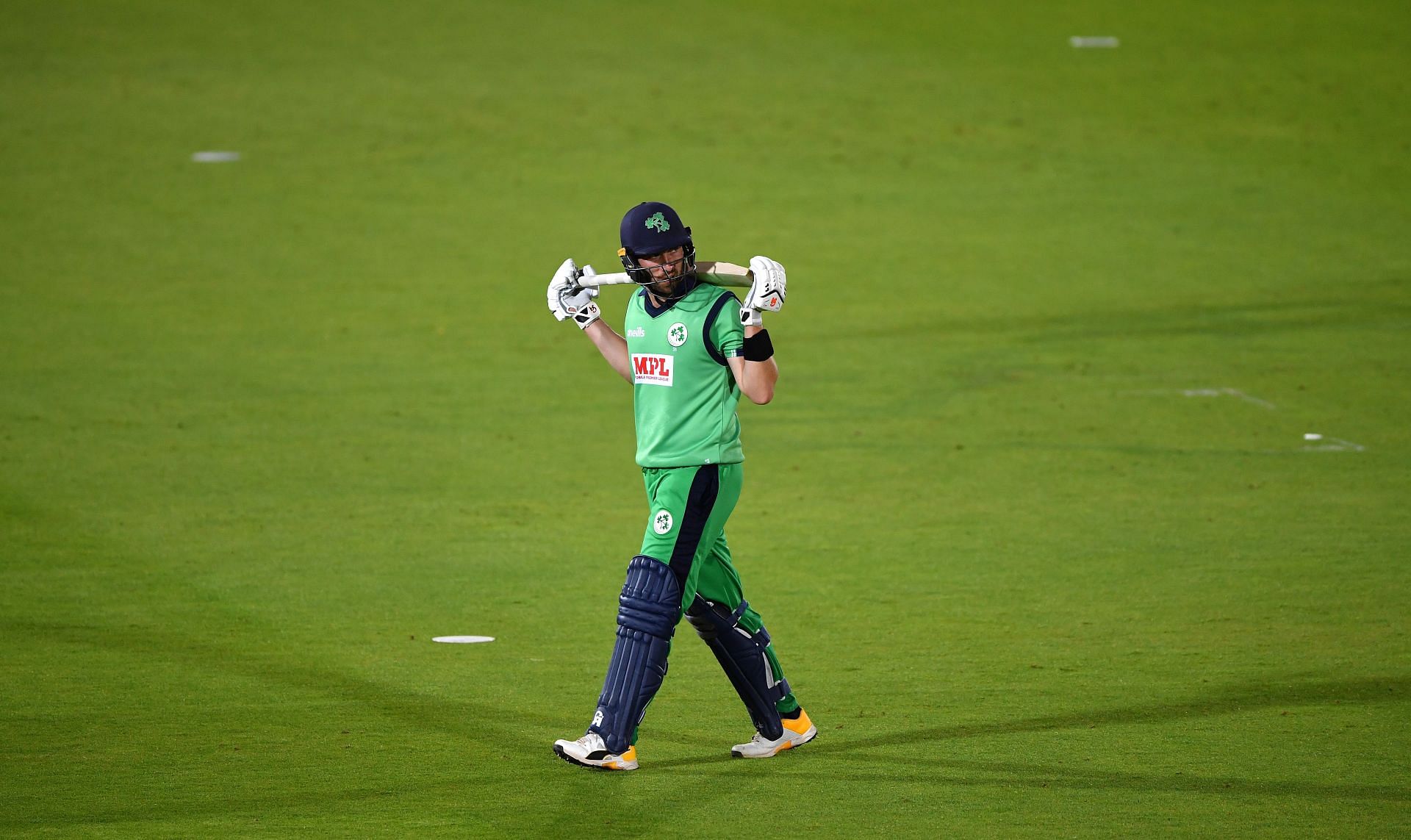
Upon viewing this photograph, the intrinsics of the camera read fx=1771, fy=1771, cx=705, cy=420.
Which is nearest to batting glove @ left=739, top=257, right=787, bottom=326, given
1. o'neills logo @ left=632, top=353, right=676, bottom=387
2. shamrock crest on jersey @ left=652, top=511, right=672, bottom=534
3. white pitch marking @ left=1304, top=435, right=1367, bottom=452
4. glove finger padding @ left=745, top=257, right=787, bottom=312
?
glove finger padding @ left=745, top=257, right=787, bottom=312

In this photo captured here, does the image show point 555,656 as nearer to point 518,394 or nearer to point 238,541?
point 238,541

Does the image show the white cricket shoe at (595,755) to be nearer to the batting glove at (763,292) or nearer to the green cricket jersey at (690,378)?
the green cricket jersey at (690,378)

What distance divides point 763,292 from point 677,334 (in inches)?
17.7

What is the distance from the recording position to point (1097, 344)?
54.6 feet

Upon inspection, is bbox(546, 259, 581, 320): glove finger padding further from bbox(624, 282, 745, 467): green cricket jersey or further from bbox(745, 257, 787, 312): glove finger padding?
bbox(745, 257, 787, 312): glove finger padding

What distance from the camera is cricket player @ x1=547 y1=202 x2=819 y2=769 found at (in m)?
6.78

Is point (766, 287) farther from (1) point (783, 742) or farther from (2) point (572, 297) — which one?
(1) point (783, 742)

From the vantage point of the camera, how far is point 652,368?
22.9ft

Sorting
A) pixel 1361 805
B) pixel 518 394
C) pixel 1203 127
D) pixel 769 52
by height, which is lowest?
pixel 1361 805

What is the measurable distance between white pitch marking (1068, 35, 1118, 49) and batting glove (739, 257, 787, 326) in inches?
837

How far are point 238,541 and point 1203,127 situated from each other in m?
16.9

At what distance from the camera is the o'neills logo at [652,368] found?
6936 mm

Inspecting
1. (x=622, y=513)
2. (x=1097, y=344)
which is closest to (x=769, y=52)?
(x=1097, y=344)

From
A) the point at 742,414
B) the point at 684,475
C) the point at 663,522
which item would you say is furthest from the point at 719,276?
the point at 742,414
